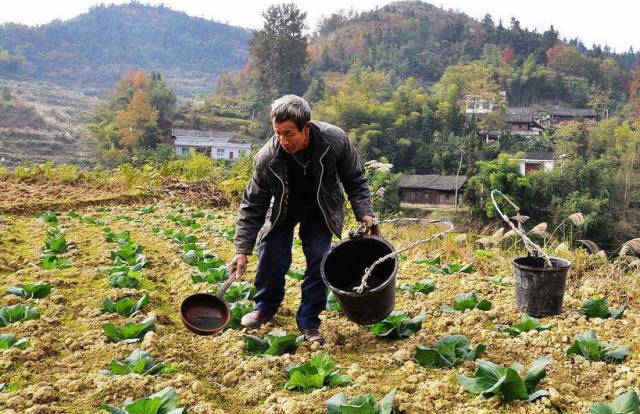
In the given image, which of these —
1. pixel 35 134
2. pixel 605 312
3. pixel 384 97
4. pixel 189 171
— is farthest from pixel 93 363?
pixel 35 134

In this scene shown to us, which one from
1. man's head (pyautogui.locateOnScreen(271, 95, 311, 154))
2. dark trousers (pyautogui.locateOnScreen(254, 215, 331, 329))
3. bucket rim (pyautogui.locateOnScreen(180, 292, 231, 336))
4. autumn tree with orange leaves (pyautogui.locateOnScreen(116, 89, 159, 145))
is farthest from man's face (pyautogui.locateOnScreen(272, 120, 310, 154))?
autumn tree with orange leaves (pyautogui.locateOnScreen(116, 89, 159, 145))

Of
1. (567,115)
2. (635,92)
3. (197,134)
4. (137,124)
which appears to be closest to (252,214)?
(137,124)

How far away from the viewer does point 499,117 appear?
5328 cm

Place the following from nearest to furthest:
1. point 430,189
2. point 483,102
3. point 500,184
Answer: point 500,184 → point 430,189 → point 483,102

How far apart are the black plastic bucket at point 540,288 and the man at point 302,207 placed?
1.21m

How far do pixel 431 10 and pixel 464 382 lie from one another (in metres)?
160

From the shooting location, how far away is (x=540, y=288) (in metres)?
3.79

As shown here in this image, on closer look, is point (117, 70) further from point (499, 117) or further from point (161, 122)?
Result: point (499, 117)

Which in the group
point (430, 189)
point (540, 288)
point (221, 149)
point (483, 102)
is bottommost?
point (430, 189)

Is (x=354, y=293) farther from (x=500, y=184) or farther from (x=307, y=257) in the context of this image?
(x=500, y=184)

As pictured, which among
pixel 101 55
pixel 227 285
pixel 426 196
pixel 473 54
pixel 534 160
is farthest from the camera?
pixel 101 55

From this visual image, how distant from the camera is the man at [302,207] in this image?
329 centimetres

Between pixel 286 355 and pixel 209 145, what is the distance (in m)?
48.1

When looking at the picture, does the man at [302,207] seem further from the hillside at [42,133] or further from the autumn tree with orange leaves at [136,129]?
the hillside at [42,133]
